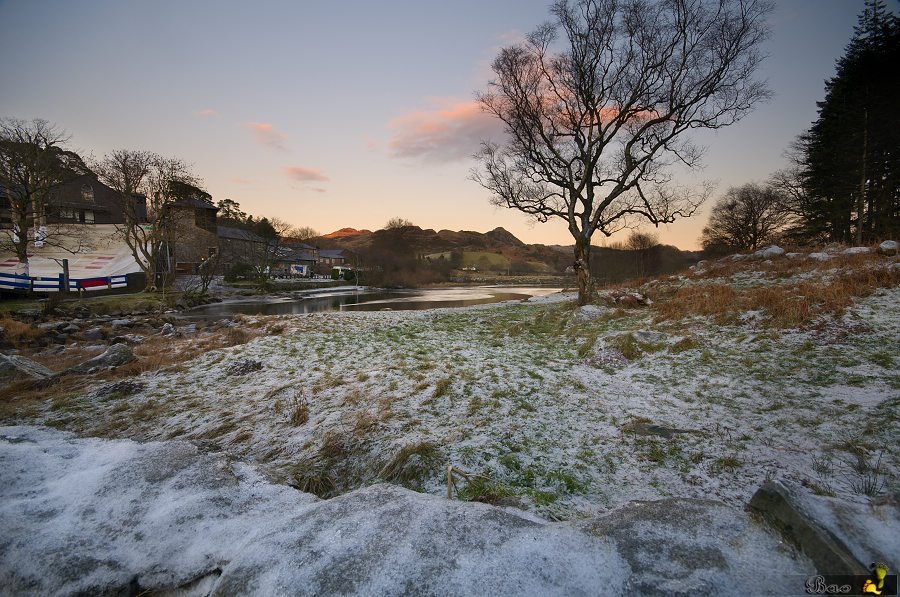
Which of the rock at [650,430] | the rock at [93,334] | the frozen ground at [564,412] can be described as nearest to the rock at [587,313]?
the frozen ground at [564,412]

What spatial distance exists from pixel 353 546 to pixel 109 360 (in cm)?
991

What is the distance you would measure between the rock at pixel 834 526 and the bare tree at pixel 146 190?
3631 cm

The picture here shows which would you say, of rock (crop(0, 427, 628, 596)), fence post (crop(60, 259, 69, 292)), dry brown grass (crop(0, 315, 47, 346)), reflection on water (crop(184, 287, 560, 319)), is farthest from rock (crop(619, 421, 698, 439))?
fence post (crop(60, 259, 69, 292))

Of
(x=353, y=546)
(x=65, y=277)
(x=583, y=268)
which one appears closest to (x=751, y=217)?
(x=583, y=268)

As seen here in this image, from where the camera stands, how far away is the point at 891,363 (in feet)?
18.9

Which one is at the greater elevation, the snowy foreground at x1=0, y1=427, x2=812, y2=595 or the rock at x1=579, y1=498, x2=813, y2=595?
the rock at x1=579, y1=498, x2=813, y2=595

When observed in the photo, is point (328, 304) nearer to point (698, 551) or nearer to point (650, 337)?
point (650, 337)

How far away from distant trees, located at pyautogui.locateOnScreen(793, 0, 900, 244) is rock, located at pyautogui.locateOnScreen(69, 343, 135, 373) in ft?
121

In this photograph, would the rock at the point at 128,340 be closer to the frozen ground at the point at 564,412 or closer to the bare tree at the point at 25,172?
the frozen ground at the point at 564,412

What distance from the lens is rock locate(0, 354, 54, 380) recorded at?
7.11 meters

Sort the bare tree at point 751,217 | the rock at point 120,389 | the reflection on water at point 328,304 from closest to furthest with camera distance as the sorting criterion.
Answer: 1. the rock at point 120,389
2. the reflection on water at point 328,304
3. the bare tree at point 751,217

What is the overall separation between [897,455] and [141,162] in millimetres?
42565

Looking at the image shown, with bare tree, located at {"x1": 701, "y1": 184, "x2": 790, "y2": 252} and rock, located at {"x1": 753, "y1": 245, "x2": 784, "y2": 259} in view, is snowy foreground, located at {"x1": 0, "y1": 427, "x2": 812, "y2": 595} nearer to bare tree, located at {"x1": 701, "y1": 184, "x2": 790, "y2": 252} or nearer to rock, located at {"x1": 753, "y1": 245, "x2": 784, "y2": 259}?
rock, located at {"x1": 753, "y1": 245, "x2": 784, "y2": 259}

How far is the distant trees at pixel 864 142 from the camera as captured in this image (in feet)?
76.6
